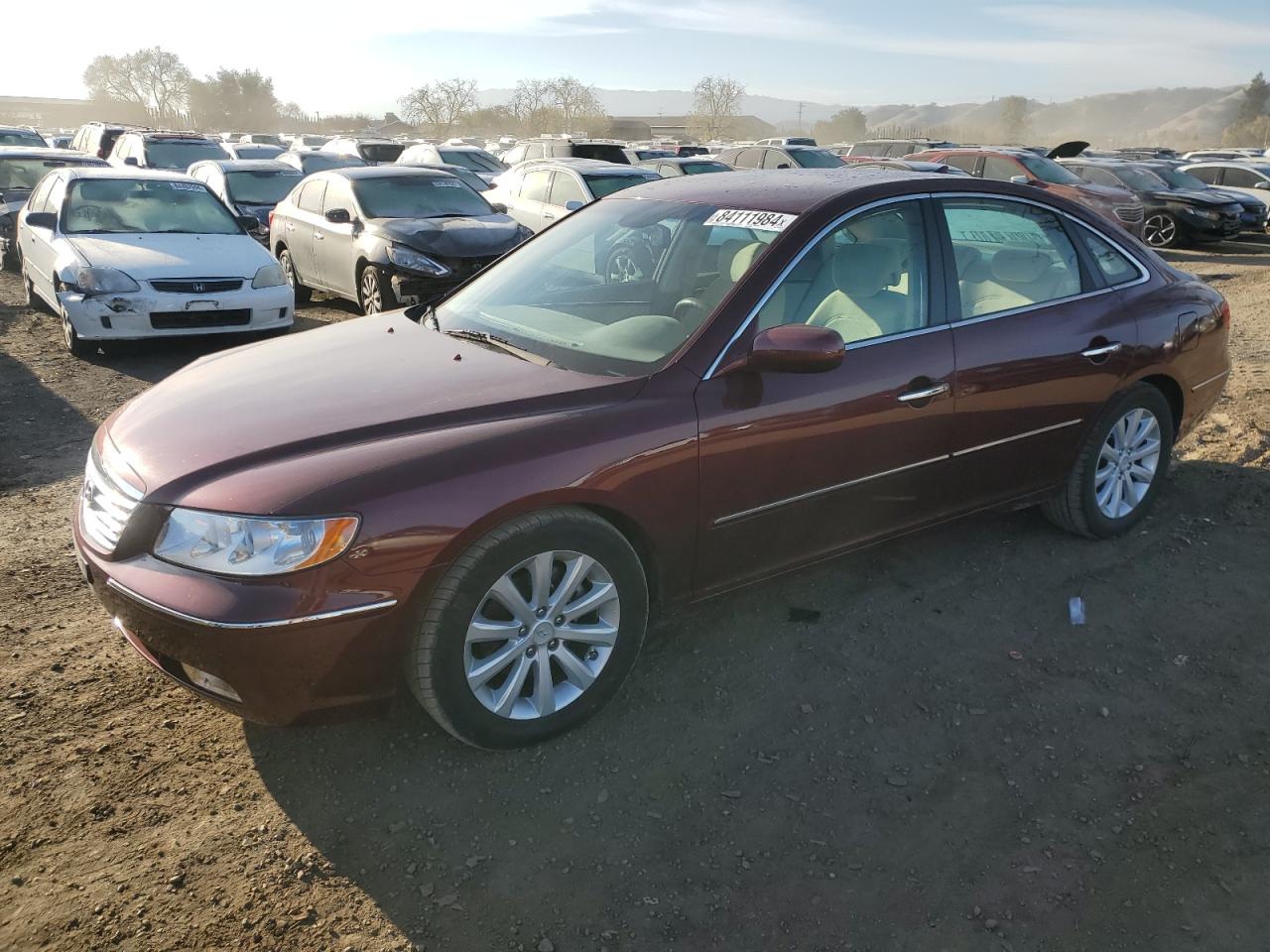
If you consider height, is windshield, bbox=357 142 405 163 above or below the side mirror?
above

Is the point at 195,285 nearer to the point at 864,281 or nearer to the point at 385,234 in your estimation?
the point at 385,234

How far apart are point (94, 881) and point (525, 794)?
3.73 ft

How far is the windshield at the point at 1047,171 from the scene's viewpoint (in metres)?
16.4

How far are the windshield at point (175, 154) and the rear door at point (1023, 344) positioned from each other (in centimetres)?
1632

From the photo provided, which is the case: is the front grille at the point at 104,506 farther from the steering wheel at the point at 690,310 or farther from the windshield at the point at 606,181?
the windshield at the point at 606,181

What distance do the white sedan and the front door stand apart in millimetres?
5981

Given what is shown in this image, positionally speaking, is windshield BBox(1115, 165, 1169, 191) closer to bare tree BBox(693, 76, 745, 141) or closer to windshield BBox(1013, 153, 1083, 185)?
windshield BBox(1013, 153, 1083, 185)

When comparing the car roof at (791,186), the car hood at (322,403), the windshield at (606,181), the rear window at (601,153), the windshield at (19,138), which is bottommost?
the car hood at (322,403)

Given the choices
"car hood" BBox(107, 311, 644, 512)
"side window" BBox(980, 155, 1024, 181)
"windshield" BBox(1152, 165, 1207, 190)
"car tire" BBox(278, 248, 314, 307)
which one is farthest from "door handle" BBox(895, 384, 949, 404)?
"windshield" BBox(1152, 165, 1207, 190)

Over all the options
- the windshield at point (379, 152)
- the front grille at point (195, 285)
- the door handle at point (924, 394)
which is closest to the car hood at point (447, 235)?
the front grille at point (195, 285)

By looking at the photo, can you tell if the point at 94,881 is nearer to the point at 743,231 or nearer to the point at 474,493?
the point at 474,493

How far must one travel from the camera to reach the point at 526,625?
114 inches

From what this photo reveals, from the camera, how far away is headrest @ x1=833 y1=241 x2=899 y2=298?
11.7 feet

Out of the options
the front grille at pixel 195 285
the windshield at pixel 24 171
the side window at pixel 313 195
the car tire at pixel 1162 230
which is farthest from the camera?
the car tire at pixel 1162 230
